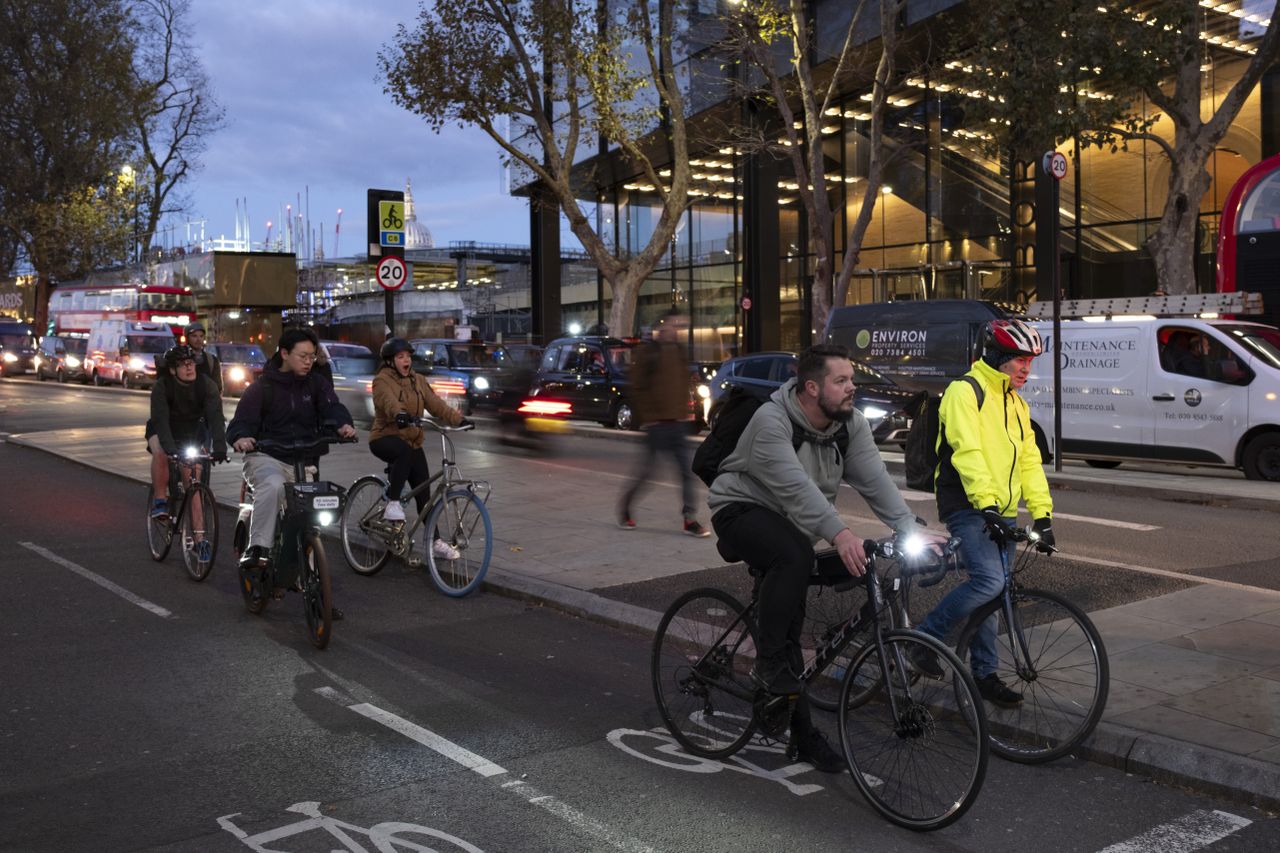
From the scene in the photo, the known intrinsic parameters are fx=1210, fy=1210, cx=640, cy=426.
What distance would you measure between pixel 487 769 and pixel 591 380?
60.2 ft

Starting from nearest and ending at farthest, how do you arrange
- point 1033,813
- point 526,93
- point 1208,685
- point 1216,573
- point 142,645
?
point 1033,813
point 1208,685
point 142,645
point 1216,573
point 526,93

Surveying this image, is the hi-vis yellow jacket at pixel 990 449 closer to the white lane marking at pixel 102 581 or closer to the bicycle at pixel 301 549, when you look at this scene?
the bicycle at pixel 301 549

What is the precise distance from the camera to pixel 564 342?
24.0 m

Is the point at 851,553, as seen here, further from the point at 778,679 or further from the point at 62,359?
the point at 62,359

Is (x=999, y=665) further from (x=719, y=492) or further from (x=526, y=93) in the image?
(x=526, y=93)

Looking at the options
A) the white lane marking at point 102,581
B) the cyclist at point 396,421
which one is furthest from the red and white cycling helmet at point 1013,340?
the white lane marking at point 102,581

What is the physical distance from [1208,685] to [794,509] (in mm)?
2514

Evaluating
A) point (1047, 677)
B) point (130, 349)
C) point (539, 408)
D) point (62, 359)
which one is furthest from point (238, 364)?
point (1047, 677)

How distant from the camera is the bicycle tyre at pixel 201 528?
891cm

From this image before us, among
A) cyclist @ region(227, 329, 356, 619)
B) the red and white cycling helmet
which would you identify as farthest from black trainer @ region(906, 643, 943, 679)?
cyclist @ region(227, 329, 356, 619)

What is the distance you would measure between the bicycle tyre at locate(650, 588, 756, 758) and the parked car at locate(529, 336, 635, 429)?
17201 millimetres

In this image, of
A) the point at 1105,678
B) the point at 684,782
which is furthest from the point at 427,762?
the point at 1105,678

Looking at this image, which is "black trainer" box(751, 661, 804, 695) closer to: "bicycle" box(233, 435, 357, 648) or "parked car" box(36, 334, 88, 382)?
"bicycle" box(233, 435, 357, 648)

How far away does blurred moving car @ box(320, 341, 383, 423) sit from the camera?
2045 cm
